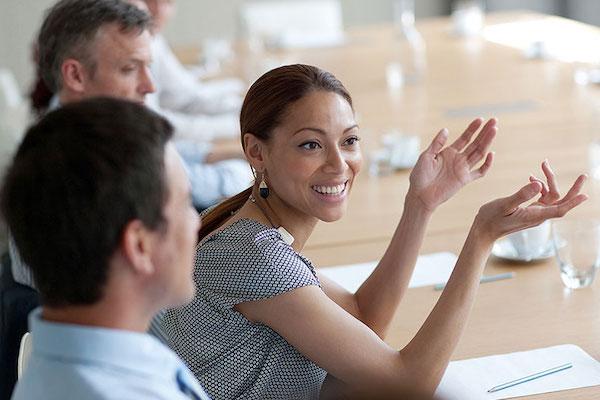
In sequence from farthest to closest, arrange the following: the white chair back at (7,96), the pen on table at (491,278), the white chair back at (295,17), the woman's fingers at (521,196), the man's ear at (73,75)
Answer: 1. the white chair back at (295,17)
2. the white chair back at (7,96)
3. the man's ear at (73,75)
4. the pen on table at (491,278)
5. the woman's fingers at (521,196)

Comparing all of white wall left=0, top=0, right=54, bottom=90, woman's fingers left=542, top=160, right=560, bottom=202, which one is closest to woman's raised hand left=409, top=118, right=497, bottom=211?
woman's fingers left=542, top=160, right=560, bottom=202

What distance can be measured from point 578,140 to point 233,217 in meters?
1.80

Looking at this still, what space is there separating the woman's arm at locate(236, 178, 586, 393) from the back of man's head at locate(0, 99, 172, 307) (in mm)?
646

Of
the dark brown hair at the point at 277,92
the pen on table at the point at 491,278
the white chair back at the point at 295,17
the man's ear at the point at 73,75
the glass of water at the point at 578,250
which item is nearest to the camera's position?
the dark brown hair at the point at 277,92

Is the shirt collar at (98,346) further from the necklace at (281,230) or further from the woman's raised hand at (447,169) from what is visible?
the woman's raised hand at (447,169)

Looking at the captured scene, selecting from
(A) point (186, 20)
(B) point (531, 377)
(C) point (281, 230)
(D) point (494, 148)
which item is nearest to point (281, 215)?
(C) point (281, 230)

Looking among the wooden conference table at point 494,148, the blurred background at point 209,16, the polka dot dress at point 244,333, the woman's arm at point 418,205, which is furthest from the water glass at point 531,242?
the blurred background at point 209,16

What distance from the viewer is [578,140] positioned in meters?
3.56

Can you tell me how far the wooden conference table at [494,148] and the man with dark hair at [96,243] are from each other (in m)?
0.84

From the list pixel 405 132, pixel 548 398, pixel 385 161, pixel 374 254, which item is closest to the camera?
pixel 548 398

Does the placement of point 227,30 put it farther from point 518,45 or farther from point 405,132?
point 405,132

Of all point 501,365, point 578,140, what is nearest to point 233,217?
point 501,365

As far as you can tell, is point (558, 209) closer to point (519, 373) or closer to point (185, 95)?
point (519, 373)

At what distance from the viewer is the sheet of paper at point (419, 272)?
2.45 m
